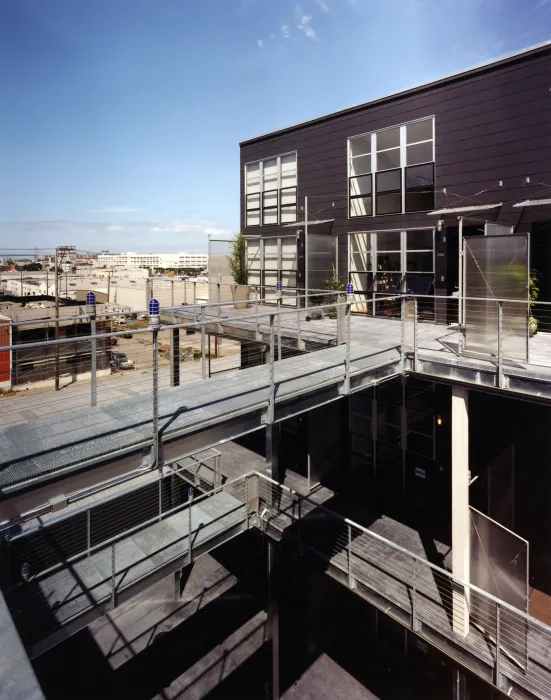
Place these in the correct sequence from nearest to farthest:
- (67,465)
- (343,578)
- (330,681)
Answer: (67,465) → (343,578) → (330,681)

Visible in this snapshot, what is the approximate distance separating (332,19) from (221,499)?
12.0 meters

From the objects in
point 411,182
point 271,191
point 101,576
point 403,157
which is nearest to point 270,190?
point 271,191

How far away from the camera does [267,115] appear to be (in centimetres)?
1476

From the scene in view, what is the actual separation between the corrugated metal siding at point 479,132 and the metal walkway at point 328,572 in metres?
7.21

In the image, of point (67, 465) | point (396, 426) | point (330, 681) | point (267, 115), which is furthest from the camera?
point (267, 115)

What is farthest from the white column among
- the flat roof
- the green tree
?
the green tree

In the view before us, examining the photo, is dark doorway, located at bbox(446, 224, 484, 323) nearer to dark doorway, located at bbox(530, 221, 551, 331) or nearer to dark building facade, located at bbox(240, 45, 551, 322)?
dark building facade, located at bbox(240, 45, 551, 322)

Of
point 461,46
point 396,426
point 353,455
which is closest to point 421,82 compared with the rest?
point 461,46

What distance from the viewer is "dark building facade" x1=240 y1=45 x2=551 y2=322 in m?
9.27

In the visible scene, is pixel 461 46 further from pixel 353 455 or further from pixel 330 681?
pixel 330 681

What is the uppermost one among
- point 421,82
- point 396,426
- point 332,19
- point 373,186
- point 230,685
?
point 332,19

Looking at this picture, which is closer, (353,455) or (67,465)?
(67,465)

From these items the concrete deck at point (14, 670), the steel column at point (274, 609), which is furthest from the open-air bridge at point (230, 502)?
A: the concrete deck at point (14, 670)

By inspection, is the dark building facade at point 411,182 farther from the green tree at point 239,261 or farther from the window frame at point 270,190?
the green tree at point 239,261
